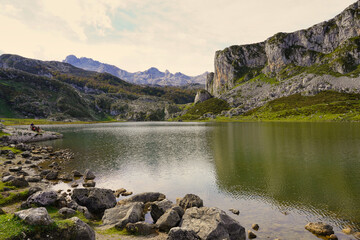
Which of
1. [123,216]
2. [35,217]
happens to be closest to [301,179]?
[123,216]

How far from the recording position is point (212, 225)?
20141mm

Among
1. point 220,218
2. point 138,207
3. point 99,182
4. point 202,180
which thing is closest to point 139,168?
point 99,182

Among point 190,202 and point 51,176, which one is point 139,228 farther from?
point 51,176

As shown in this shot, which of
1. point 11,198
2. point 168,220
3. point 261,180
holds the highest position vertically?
point 11,198

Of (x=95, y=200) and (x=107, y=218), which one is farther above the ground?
(x=95, y=200)

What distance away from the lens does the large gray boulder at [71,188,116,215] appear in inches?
1068

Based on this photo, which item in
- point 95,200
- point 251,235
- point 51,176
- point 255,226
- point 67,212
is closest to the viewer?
point 251,235

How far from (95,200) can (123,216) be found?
6.08 metres

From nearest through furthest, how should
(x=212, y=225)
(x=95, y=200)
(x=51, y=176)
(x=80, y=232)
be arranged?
(x=80, y=232) < (x=212, y=225) < (x=95, y=200) < (x=51, y=176)

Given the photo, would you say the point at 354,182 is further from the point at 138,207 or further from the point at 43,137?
the point at 43,137

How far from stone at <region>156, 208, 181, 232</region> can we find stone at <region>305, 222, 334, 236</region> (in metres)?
13.4

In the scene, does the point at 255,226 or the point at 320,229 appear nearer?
the point at 320,229

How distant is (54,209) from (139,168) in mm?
24230

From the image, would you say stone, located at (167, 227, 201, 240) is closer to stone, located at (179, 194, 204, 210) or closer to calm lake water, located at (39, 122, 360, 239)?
calm lake water, located at (39, 122, 360, 239)
